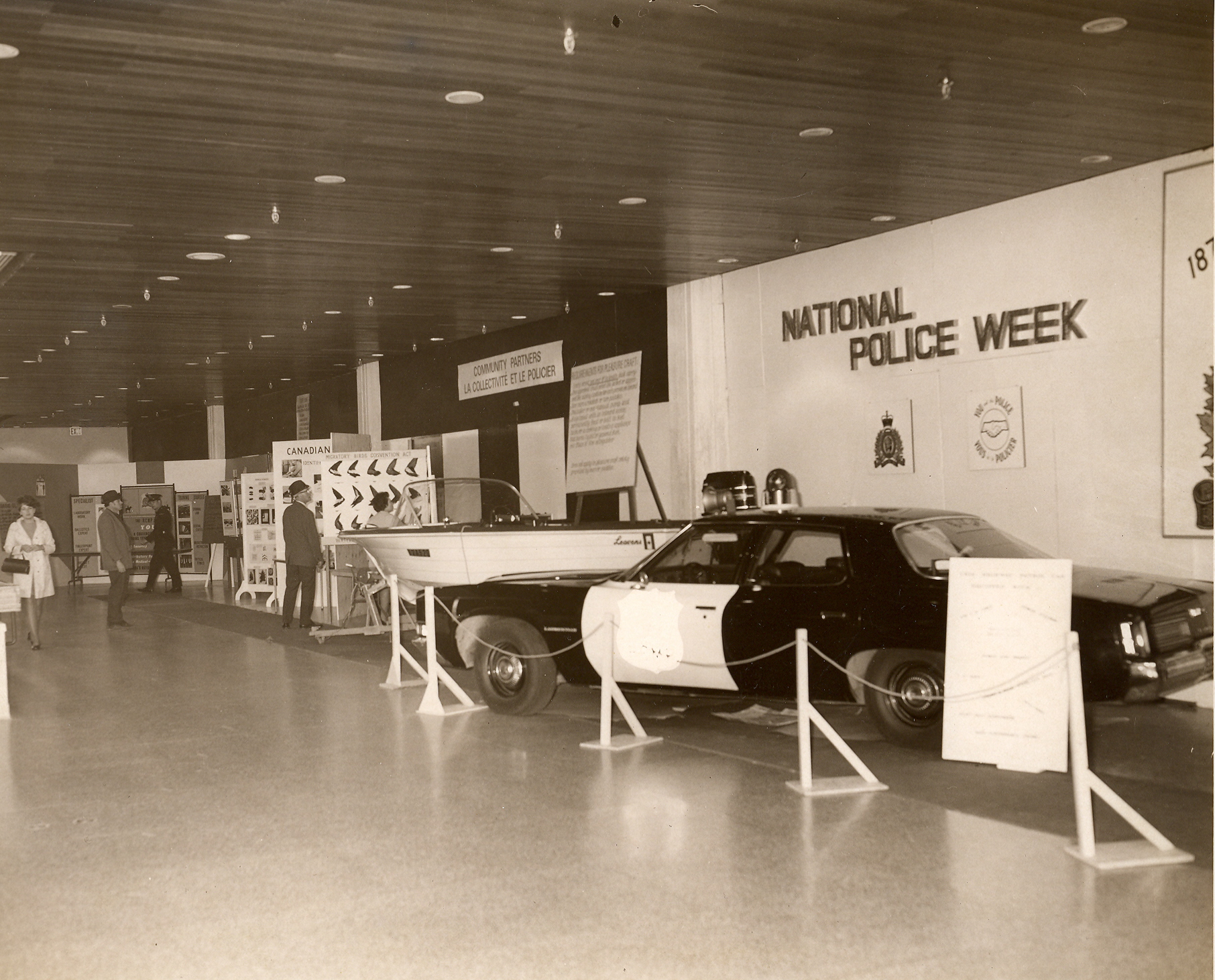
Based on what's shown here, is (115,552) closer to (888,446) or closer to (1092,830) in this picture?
(888,446)

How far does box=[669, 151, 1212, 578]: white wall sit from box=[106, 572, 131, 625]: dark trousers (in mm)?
6963

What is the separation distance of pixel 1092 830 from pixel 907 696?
1645 mm

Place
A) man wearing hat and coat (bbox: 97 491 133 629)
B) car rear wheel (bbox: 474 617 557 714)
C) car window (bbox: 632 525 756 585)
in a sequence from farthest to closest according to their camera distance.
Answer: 1. man wearing hat and coat (bbox: 97 491 133 629)
2. car rear wheel (bbox: 474 617 557 714)
3. car window (bbox: 632 525 756 585)

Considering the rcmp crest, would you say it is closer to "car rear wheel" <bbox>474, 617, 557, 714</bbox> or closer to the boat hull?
the boat hull

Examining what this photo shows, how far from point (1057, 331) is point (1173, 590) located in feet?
11.2

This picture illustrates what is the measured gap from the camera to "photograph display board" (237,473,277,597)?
58.4 ft

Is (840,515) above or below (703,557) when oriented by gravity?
above


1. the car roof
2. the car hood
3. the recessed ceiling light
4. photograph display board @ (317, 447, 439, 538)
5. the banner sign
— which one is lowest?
the car hood

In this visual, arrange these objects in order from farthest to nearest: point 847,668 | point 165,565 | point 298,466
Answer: point 165,565 < point 298,466 < point 847,668

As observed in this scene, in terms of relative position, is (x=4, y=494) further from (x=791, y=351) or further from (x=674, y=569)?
(x=674, y=569)

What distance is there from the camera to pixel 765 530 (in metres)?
7.45

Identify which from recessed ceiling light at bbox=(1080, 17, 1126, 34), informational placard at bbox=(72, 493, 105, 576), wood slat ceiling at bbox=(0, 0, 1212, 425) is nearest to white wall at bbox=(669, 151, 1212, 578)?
wood slat ceiling at bbox=(0, 0, 1212, 425)

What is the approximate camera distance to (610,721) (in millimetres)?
7316

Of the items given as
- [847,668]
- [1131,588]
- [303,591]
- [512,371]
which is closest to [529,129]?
[847,668]
